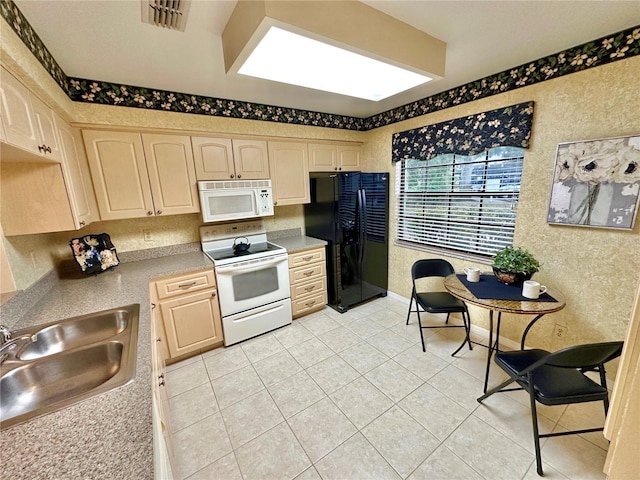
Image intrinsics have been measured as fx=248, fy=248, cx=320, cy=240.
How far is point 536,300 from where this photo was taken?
1.76 m

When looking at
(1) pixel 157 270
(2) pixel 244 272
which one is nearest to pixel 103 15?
(1) pixel 157 270

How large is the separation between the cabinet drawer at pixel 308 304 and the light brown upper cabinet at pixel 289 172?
1.19m

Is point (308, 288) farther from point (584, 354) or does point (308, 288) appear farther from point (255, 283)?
point (584, 354)

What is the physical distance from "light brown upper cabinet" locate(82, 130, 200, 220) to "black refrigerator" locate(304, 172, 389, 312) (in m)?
1.45

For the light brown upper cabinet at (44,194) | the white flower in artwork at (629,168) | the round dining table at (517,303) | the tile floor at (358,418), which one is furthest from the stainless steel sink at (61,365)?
the white flower in artwork at (629,168)

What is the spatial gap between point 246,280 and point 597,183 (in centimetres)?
292

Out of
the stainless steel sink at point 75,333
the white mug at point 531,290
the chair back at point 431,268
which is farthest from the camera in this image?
the chair back at point 431,268

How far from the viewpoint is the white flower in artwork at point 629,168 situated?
1.61m

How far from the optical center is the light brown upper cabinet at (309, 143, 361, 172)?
3.10 meters

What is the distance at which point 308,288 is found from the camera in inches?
119

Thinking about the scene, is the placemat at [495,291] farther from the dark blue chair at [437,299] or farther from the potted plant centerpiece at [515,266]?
the dark blue chair at [437,299]

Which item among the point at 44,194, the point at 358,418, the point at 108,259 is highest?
the point at 44,194

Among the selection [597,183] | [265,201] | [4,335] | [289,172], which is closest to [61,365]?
[4,335]

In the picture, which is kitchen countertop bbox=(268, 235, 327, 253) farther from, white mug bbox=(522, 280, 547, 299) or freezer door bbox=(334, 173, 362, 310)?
white mug bbox=(522, 280, 547, 299)
